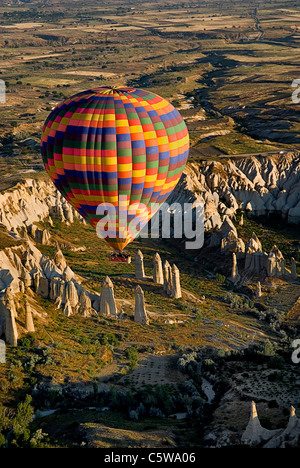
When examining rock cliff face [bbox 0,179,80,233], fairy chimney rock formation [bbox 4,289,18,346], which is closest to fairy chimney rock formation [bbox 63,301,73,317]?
fairy chimney rock formation [bbox 4,289,18,346]

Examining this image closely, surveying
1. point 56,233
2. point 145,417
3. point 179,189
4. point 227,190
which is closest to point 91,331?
point 145,417

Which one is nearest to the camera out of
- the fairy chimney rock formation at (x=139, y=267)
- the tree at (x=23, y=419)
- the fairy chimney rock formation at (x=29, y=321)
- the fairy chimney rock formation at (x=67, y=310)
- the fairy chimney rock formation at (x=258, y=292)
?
the tree at (x=23, y=419)

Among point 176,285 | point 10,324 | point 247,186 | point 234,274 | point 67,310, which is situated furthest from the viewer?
point 247,186

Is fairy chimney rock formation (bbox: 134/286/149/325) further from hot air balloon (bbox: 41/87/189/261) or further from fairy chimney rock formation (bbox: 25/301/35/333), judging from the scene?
fairy chimney rock formation (bbox: 25/301/35/333)

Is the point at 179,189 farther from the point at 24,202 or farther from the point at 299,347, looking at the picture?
the point at 299,347

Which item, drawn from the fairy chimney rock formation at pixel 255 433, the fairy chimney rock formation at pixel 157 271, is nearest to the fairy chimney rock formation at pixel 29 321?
the fairy chimney rock formation at pixel 157 271

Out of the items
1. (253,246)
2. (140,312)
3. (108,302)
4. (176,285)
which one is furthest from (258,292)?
(108,302)

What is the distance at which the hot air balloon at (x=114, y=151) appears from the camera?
49.2 metres

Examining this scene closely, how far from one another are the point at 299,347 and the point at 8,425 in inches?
984

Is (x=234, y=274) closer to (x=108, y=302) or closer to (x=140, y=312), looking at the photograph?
(x=140, y=312)

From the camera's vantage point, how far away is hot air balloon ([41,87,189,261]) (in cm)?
4919

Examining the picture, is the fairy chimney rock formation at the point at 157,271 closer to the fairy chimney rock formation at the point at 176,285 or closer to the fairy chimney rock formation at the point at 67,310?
the fairy chimney rock formation at the point at 176,285

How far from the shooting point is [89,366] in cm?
5209

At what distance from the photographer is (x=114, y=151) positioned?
4922 centimetres
